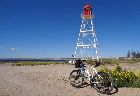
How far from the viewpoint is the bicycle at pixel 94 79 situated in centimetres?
1306

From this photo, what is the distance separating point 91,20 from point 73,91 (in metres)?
6.72

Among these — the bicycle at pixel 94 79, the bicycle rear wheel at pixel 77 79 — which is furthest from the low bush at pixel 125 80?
the bicycle rear wheel at pixel 77 79

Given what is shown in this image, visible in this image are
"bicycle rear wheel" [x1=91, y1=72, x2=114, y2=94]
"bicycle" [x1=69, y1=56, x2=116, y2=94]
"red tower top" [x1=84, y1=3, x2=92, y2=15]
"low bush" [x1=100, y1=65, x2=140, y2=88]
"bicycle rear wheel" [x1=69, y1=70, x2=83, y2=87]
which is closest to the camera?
"bicycle rear wheel" [x1=91, y1=72, x2=114, y2=94]

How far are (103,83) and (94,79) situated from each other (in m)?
0.68

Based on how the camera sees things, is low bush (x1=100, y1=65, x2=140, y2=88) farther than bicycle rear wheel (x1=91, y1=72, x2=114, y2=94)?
Yes

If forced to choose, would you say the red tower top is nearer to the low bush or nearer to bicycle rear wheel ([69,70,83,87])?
bicycle rear wheel ([69,70,83,87])

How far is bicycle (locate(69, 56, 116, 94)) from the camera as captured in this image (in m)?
13.1

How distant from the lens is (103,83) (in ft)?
43.4

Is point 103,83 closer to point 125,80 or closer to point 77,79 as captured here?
point 125,80

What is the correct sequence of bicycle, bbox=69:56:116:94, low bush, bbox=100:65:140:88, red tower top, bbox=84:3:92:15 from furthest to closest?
1. red tower top, bbox=84:3:92:15
2. low bush, bbox=100:65:140:88
3. bicycle, bbox=69:56:116:94

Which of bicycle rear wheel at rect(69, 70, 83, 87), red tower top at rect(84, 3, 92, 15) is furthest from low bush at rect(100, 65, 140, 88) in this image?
red tower top at rect(84, 3, 92, 15)

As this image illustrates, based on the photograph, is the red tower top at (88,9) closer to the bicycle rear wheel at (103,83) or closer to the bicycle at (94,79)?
the bicycle at (94,79)

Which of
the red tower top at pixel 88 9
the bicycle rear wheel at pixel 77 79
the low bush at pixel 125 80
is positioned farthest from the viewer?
the red tower top at pixel 88 9

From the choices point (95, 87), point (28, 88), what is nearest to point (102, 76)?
point (95, 87)
